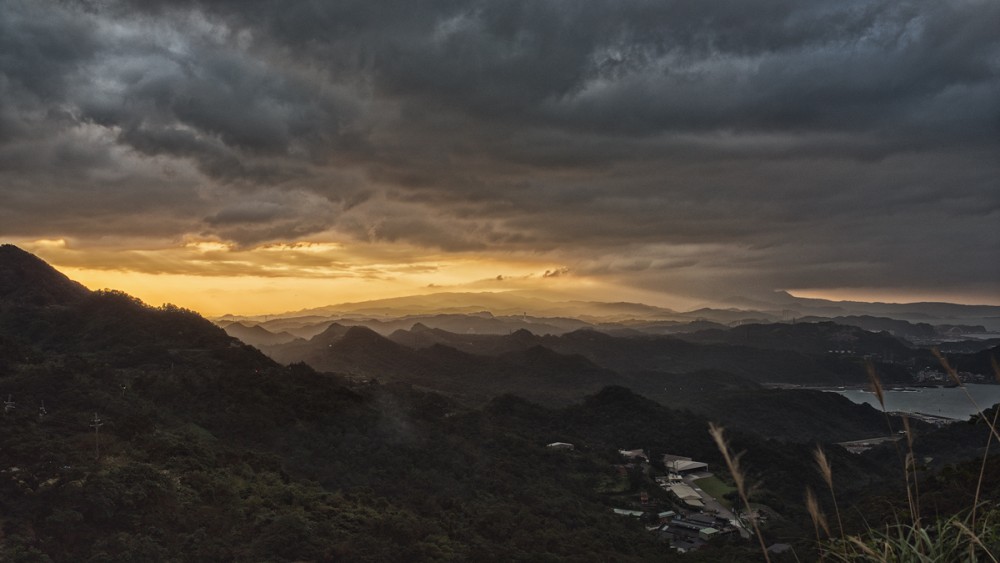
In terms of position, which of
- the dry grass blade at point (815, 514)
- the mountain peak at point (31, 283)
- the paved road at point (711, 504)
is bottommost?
the paved road at point (711, 504)

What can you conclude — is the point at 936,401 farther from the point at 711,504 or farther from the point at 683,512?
the point at 683,512

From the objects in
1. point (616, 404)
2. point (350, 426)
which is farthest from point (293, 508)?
point (616, 404)

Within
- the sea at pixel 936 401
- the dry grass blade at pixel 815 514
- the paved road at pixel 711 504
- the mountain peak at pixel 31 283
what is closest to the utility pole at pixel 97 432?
the dry grass blade at pixel 815 514

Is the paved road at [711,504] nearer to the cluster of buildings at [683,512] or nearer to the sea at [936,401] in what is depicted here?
the cluster of buildings at [683,512]

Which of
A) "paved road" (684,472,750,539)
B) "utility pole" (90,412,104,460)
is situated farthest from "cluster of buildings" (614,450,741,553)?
"utility pole" (90,412,104,460)

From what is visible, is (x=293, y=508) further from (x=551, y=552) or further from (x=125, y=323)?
(x=125, y=323)

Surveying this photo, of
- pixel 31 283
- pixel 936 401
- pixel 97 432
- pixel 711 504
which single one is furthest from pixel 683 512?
pixel 936 401
